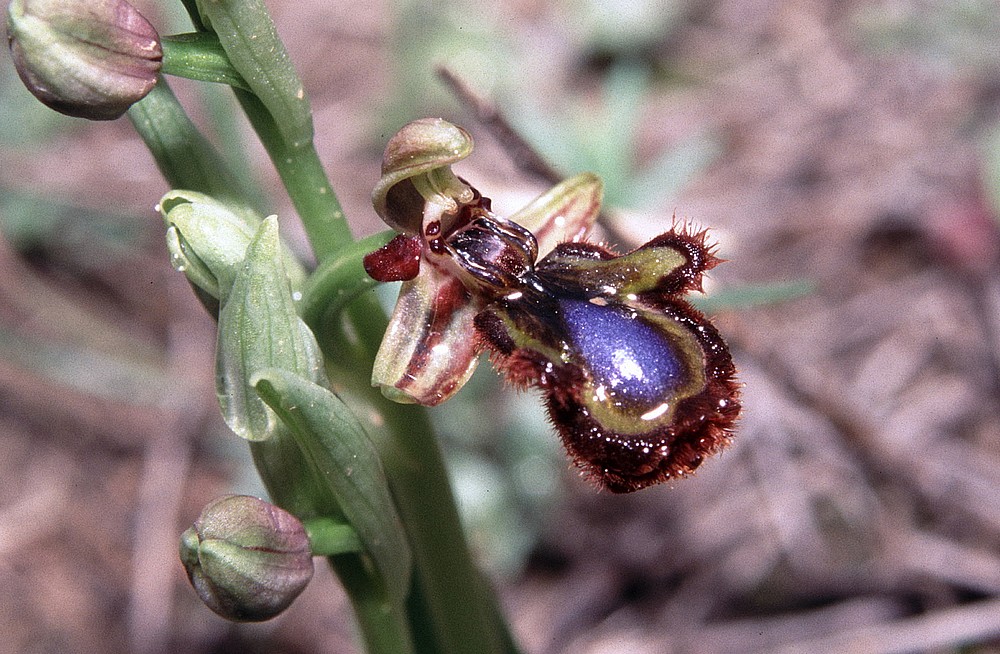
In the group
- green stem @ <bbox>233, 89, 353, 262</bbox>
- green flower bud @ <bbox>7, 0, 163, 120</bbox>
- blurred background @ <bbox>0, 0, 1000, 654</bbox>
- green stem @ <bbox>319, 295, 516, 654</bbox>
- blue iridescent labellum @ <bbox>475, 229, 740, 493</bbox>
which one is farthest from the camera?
blurred background @ <bbox>0, 0, 1000, 654</bbox>

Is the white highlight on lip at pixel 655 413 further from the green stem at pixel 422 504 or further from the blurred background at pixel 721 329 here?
the blurred background at pixel 721 329

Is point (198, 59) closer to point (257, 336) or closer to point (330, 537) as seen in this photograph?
point (257, 336)

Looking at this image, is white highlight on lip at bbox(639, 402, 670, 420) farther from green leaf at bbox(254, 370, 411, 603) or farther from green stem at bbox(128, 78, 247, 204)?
green stem at bbox(128, 78, 247, 204)

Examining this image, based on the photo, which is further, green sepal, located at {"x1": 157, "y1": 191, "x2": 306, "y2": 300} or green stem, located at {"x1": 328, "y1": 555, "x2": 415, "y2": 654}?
green stem, located at {"x1": 328, "y1": 555, "x2": 415, "y2": 654}

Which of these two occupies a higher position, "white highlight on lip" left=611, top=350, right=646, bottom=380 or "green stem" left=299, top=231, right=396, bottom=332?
"green stem" left=299, top=231, right=396, bottom=332

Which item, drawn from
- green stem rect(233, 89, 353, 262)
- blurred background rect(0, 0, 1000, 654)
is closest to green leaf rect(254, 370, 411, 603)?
green stem rect(233, 89, 353, 262)

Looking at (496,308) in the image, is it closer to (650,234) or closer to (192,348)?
(650,234)
